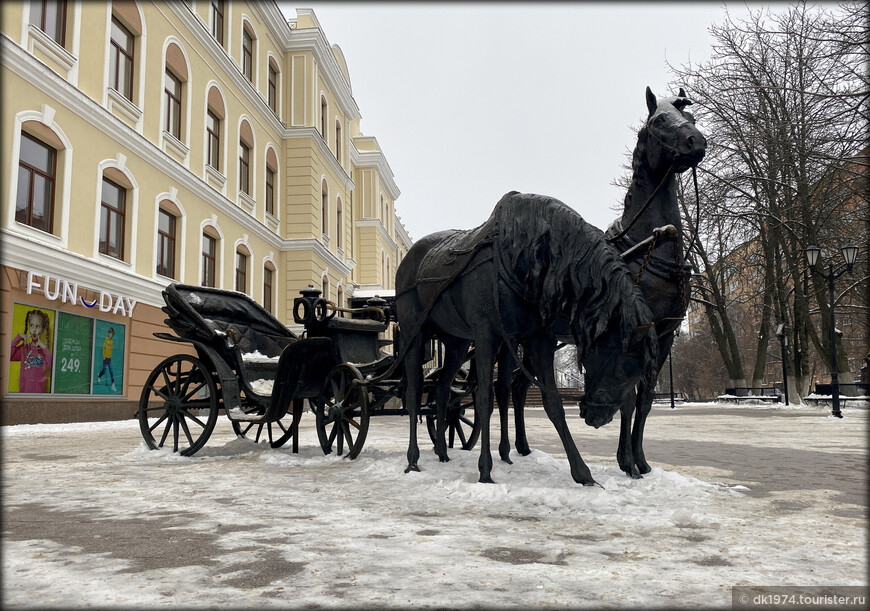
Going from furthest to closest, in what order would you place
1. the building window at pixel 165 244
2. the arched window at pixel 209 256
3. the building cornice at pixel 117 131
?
the arched window at pixel 209 256
the building window at pixel 165 244
the building cornice at pixel 117 131

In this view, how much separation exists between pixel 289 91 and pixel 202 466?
2528 cm

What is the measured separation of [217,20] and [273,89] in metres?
5.80

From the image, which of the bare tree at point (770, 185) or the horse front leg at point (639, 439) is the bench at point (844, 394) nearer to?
the bare tree at point (770, 185)

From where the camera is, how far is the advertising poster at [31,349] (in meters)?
12.2

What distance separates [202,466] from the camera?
646 cm

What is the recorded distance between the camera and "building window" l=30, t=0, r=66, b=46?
1320 centimetres

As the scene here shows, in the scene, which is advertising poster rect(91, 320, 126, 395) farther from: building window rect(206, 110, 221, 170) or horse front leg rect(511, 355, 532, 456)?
horse front leg rect(511, 355, 532, 456)

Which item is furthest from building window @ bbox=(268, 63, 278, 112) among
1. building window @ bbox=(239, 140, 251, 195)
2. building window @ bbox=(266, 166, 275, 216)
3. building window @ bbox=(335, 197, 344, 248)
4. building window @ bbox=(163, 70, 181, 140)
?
building window @ bbox=(163, 70, 181, 140)

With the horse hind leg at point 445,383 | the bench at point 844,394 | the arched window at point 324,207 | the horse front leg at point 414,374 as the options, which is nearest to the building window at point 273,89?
the arched window at point 324,207

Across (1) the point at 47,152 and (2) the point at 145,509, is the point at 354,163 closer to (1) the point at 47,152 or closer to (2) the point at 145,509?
(1) the point at 47,152

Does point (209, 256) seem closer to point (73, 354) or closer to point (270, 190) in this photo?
point (270, 190)

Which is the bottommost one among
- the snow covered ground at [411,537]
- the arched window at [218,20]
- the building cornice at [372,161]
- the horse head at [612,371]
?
the snow covered ground at [411,537]

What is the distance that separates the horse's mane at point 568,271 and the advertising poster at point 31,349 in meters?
11.0

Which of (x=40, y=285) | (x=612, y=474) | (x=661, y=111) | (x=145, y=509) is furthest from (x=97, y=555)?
(x=40, y=285)
